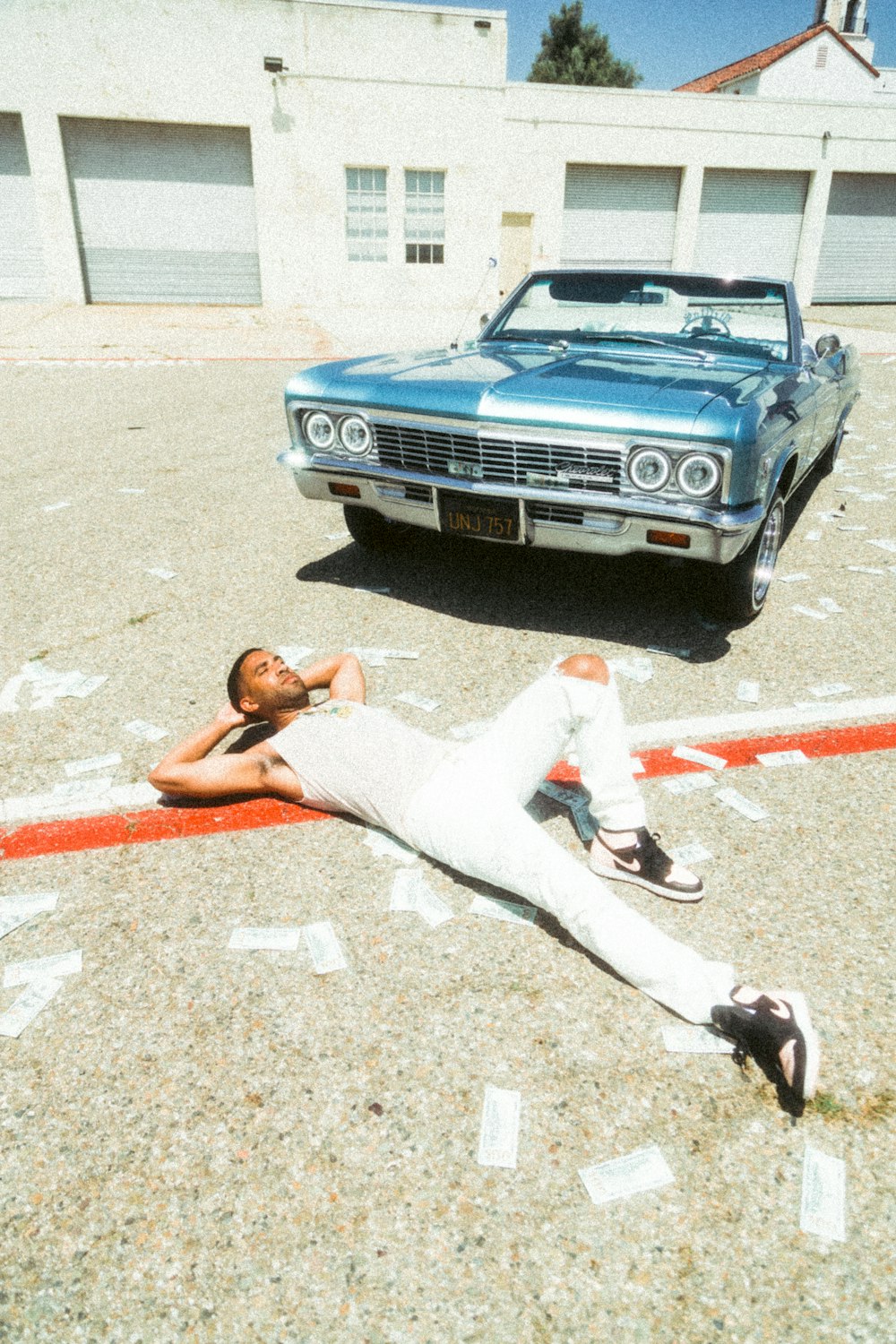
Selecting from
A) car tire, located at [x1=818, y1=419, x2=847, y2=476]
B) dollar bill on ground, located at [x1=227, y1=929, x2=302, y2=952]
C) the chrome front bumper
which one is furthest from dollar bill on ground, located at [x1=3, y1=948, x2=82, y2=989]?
car tire, located at [x1=818, y1=419, x2=847, y2=476]

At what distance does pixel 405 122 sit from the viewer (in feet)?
57.5

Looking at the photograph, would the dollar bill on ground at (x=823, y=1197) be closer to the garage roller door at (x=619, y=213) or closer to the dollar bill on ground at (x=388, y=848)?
the dollar bill on ground at (x=388, y=848)

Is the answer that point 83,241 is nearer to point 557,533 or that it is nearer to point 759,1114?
point 557,533

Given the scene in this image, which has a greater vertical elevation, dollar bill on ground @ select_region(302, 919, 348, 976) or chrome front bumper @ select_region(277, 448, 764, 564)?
chrome front bumper @ select_region(277, 448, 764, 564)

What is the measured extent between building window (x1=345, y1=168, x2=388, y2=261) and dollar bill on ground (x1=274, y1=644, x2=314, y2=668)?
54.7ft

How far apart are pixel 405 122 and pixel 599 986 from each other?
1934 centimetres

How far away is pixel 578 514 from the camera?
12.5ft

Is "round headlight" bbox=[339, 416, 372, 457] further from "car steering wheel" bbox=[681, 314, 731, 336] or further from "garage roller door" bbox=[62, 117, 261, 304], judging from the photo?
"garage roller door" bbox=[62, 117, 261, 304]

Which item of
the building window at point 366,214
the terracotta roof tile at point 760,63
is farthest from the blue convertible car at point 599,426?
the terracotta roof tile at point 760,63

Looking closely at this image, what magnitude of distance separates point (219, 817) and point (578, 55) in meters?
55.6

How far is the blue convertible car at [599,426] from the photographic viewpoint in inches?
141

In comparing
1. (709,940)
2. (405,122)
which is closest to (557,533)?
(709,940)

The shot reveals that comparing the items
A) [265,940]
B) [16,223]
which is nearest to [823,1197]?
[265,940]

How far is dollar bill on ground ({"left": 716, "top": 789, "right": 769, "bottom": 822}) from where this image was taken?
2.95 m
